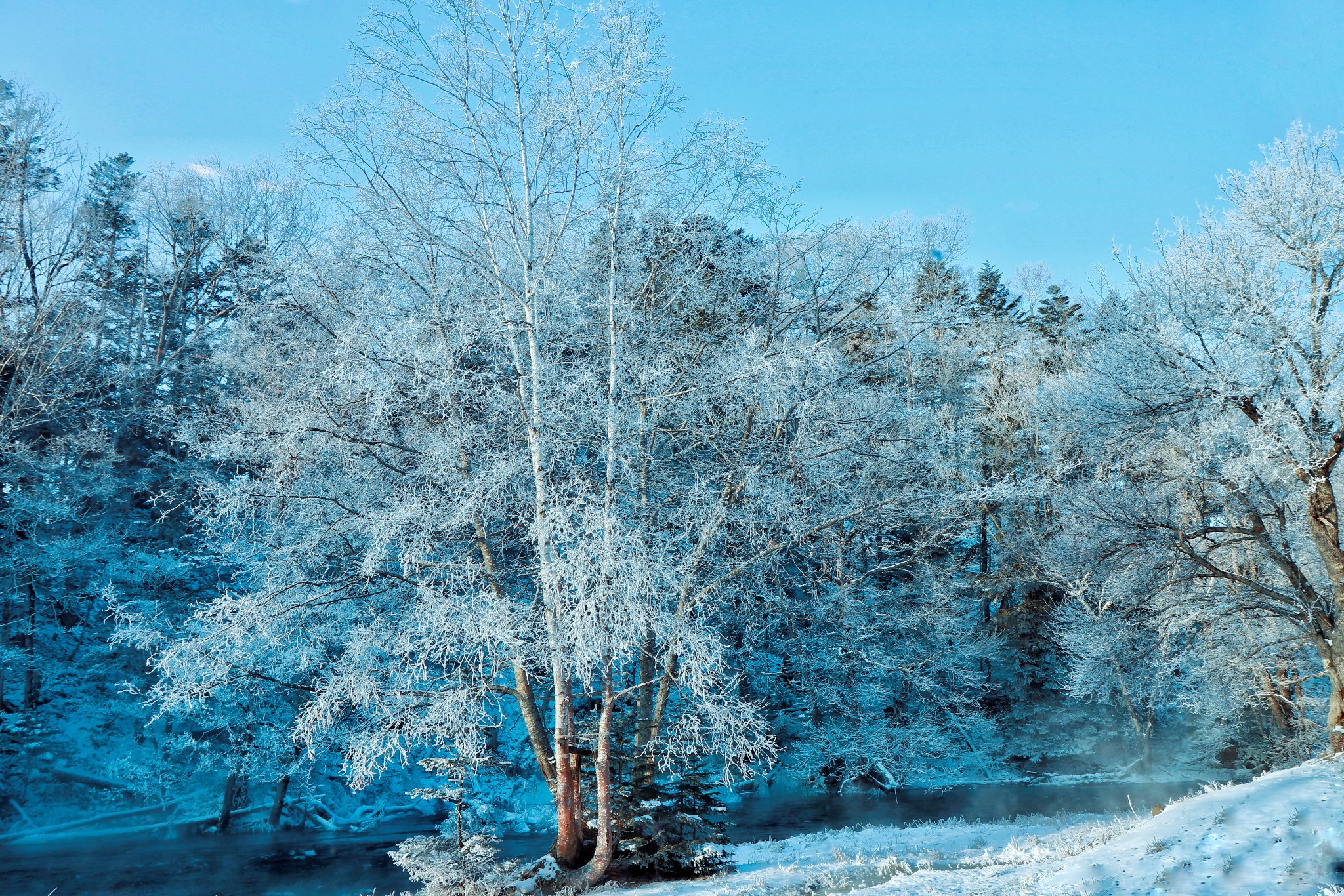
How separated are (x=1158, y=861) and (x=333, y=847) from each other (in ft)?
49.7

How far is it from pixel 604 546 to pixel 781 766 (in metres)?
14.7

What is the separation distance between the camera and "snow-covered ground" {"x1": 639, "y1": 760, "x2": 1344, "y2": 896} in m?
5.00

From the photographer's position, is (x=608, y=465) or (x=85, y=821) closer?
(x=608, y=465)

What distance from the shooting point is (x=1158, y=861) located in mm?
5328

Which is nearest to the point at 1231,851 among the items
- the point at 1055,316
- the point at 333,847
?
the point at 333,847

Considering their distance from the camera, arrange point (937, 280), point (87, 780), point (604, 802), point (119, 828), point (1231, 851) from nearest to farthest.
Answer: point (1231, 851) → point (604, 802) → point (119, 828) → point (87, 780) → point (937, 280)

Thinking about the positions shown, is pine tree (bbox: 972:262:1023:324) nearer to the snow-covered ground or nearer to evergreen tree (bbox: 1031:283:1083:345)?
evergreen tree (bbox: 1031:283:1083:345)

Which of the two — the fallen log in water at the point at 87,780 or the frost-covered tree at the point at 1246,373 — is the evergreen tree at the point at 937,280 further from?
the fallen log in water at the point at 87,780

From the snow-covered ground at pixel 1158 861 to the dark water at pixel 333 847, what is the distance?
6.40 metres

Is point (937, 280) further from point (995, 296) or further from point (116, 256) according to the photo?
point (116, 256)

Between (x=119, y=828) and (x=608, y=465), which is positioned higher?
(x=608, y=465)

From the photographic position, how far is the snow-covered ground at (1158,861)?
197 inches

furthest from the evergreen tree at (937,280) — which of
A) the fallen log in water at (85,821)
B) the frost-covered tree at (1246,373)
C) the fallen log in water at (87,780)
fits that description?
the fallen log in water at (87,780)

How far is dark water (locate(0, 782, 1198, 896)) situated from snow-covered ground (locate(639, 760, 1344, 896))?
6.40m
